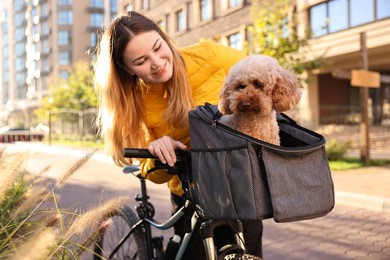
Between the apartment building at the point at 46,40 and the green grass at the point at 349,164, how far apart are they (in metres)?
57.6

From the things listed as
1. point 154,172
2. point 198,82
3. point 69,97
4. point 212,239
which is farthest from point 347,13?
point 69,97

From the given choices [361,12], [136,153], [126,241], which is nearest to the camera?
[136,153]

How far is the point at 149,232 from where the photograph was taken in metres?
2.88

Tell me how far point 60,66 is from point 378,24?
62.3 m

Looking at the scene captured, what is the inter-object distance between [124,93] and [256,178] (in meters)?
1.13

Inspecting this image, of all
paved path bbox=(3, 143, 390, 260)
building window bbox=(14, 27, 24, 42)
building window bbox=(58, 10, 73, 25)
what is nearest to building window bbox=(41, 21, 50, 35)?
building window bbox=(58, 10, 73, 25)

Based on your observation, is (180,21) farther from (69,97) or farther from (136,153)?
(136,153)

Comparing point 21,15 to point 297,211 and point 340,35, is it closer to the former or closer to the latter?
point 340,35

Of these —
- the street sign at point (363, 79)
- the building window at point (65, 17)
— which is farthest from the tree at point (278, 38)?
the building window at point (65, 17)

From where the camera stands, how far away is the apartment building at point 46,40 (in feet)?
244

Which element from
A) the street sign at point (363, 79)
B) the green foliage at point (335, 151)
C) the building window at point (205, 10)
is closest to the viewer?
the street sign at point (363, 79)

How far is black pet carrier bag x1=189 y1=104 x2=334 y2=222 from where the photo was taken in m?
1.54

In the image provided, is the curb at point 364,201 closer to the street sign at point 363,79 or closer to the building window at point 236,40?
the street sign at point 363,79

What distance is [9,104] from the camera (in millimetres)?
97250
